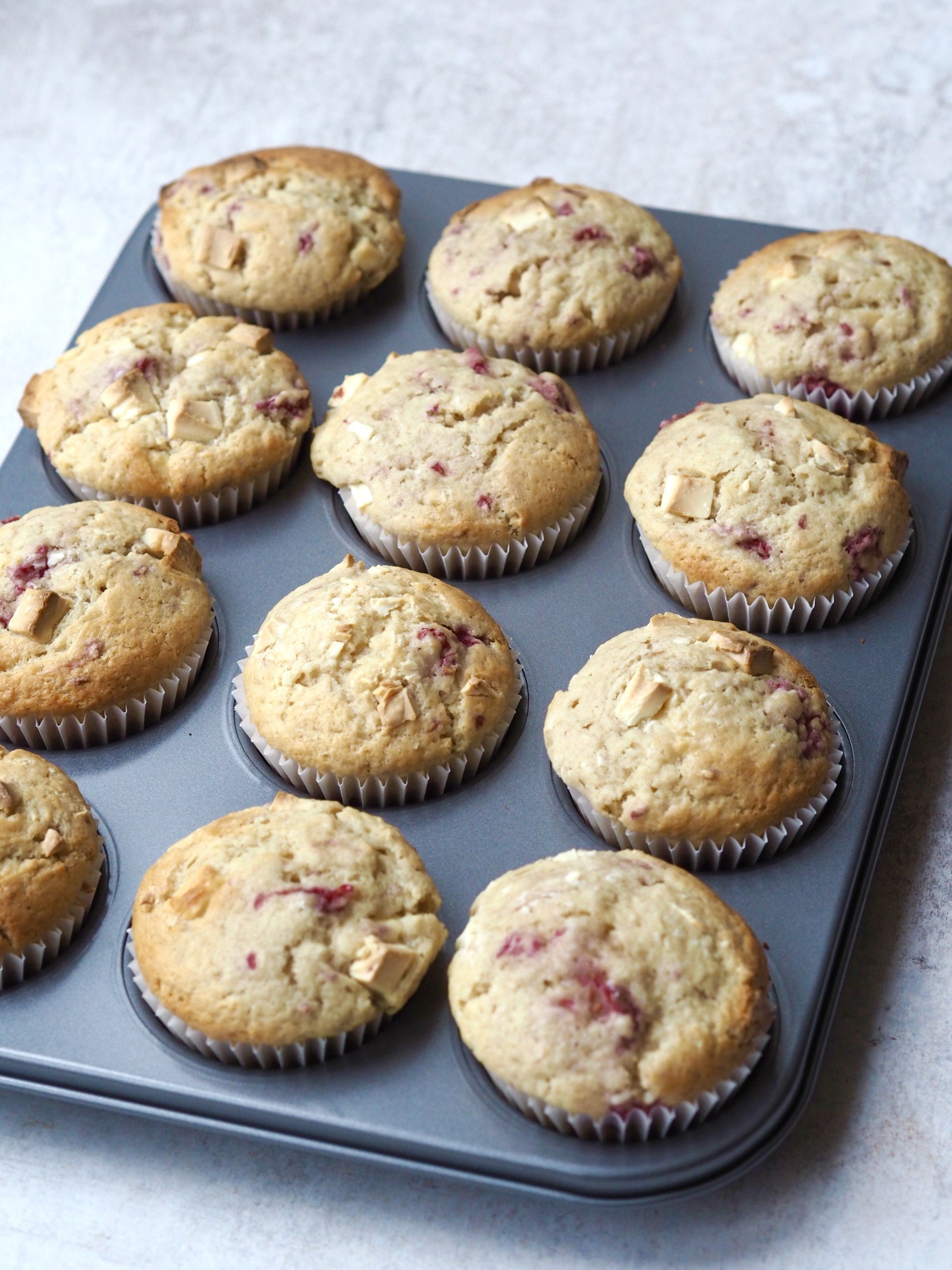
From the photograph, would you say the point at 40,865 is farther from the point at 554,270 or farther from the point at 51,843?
the point at 554,270

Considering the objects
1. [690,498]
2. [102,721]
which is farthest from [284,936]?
[690,498]

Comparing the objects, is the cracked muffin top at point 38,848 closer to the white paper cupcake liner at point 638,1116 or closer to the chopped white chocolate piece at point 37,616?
the chopped white chocolate piece at point 37,616

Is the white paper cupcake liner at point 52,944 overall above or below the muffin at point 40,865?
below

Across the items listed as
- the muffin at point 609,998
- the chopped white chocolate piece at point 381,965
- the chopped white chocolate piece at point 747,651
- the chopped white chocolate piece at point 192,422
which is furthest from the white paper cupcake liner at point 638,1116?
the chopped white chocolate piece at point 192,422

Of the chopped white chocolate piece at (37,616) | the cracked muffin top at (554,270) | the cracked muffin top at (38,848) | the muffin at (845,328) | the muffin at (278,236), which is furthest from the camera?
the muffin at (278,236)

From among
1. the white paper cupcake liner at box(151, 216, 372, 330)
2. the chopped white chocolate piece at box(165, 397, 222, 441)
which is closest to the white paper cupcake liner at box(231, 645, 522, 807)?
the chopped white chocolate piece at box(165, 397, 222, 441)

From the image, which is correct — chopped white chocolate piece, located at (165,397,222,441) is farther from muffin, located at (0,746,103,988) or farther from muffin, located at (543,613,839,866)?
muffin, located at (543,613,839,866)

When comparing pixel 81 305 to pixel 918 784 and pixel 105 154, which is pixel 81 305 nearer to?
pixel 105 154
